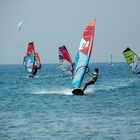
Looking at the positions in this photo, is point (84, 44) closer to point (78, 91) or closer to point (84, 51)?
point (84, 51)

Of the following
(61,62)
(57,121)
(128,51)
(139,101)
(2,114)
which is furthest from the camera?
(128,51)

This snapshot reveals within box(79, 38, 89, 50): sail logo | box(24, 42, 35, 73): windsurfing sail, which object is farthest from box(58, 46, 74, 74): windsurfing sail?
box(24, 42, 35, 73): windsurfing sail

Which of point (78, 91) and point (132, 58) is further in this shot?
point (132, 58)

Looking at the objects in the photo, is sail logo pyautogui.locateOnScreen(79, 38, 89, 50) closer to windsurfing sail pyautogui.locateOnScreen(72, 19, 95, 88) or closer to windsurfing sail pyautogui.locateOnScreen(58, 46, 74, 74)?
windsurfing sail pyautogui.locateOnScreen(72, 19, 95, 88)

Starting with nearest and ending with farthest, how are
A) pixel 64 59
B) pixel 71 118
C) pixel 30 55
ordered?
pixel 71 118, pixel 64 59, pixel 30 55

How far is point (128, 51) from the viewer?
6347cm

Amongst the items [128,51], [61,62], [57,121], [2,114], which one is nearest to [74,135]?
[57,121]

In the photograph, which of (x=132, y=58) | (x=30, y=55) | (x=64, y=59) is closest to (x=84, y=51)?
(x=64, y=59)

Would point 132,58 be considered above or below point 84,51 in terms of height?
below

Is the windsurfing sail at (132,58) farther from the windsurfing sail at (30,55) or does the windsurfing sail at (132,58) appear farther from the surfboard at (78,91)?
the surfboard at (78,91)

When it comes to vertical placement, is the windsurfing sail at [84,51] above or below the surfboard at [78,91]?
above

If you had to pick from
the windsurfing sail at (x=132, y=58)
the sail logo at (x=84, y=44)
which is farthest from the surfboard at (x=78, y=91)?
the windsurfing sail at (x=132, y=58)

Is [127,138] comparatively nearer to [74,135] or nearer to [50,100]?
[74,135]

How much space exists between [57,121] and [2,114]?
492 cm
